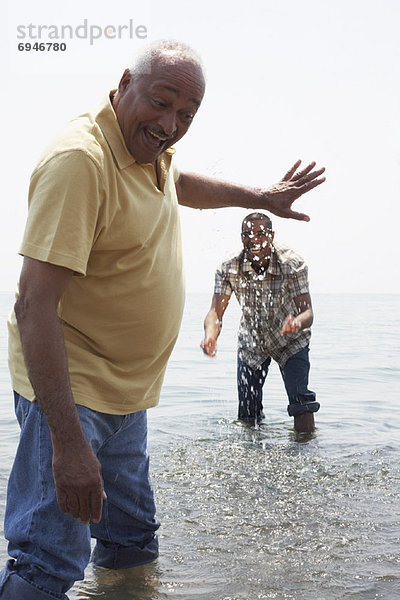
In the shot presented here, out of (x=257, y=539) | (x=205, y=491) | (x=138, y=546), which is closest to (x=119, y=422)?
(x=138, y=546)

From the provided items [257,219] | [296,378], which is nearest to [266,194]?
[257,219]

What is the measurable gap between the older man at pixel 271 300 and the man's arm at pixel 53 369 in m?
4.34

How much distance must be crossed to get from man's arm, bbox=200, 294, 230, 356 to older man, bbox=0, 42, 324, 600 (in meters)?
→ 3.21

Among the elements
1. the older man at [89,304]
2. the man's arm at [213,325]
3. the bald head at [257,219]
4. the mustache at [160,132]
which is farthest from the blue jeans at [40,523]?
the bald head at [257,219]

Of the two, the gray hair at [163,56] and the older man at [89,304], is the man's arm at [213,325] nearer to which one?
the older man at [89,304]

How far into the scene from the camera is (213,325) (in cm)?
634

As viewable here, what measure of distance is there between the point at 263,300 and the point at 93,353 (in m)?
4.43

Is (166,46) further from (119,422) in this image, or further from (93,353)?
(119,422)

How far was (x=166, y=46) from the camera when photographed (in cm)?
247

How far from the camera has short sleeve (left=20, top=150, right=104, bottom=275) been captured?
2.16 m

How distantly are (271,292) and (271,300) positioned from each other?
76 mm

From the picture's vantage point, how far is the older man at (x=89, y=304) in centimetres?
218

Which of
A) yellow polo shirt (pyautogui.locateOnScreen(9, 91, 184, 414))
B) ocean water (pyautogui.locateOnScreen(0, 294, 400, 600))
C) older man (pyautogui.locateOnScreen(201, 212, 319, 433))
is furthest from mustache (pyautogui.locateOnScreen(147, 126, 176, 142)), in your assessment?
older man (pyautogui.locateOnScreen(201, 212, 319, 433))

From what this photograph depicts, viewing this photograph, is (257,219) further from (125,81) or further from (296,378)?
(125,81)
